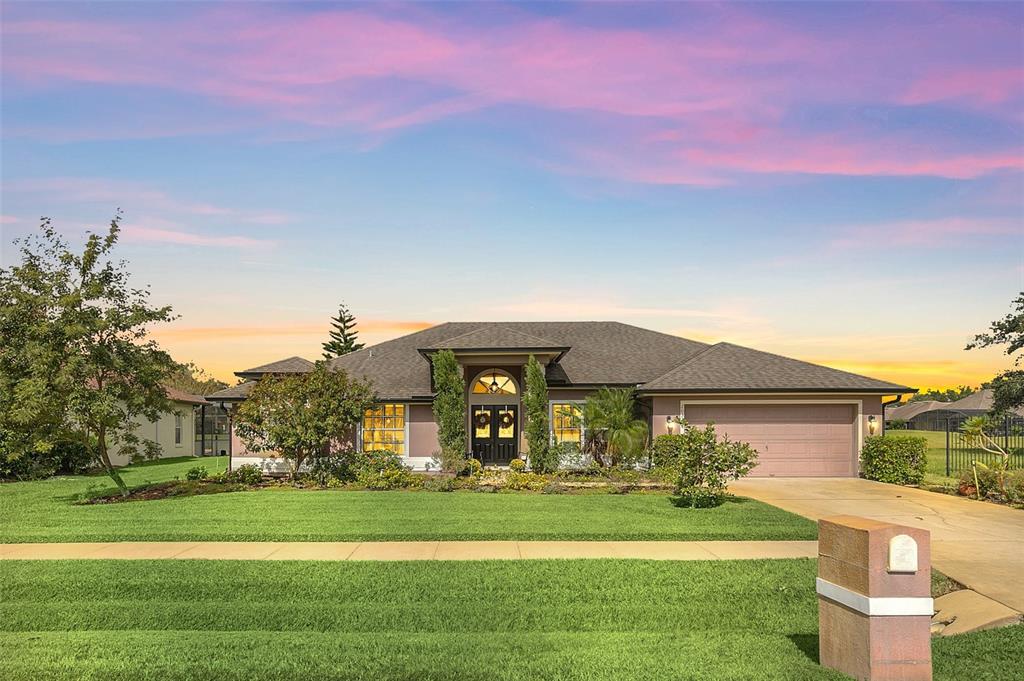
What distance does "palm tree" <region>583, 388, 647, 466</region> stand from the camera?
19316 millimetres

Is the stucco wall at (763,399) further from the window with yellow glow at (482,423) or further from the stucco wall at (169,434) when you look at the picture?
the stucco wall at (169,434)

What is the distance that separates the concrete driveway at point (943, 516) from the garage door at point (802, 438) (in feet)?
1.83

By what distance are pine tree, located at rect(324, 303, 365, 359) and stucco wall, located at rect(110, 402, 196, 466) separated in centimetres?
1900

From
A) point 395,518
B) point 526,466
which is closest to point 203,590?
point 395,518

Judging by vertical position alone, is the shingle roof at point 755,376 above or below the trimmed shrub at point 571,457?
above

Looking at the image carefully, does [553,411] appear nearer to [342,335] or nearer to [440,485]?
[440,485]

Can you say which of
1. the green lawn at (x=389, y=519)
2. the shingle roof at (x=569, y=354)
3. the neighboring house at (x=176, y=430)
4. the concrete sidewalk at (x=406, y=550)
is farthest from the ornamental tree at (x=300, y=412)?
the neighboring house at (x=176, y=430)

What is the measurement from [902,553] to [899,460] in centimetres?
1601

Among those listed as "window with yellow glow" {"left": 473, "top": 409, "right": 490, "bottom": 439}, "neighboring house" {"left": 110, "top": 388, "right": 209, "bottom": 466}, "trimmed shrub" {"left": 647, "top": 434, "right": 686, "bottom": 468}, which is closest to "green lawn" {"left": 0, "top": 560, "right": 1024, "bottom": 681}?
"trimmed shrub" {"left": 647, "top": 434, "right": 686, "bottom": 468}

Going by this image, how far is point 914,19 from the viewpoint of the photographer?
13328 mm

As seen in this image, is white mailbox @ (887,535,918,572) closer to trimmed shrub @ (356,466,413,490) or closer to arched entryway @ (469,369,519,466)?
trimmed shrub @ (356,466,413,490)

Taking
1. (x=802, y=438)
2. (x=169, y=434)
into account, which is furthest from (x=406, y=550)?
(x=169, y=434)

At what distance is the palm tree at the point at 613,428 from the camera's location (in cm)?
1932

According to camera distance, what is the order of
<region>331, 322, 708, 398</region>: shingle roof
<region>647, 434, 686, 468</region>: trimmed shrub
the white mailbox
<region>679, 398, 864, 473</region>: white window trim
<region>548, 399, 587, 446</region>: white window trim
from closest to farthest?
1. the white mailbox
2. <region>647, 434, 686, 468</region>: trimmed shrub
3. <region>679, 398, 864, 473</region>: white window trim
4. <region>548, 399, 587, 446</region>: white window trim
5. <region>331, 322, 708, 398</region>: shingle roof
